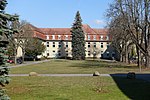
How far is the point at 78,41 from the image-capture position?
315ft

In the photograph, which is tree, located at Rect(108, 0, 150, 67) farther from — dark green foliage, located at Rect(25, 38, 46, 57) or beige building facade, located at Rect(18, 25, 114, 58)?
beige building facade, located at Rect(18, 25, 114, 58)

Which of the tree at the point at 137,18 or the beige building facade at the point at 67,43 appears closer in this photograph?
the tree at the point at 137,18

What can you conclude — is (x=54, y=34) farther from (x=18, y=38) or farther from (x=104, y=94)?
(x=104, y=94)

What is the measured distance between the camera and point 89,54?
117750 millimetres

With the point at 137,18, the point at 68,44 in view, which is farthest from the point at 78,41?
the point at 137,18

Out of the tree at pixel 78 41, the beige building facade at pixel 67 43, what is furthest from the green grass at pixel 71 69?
the beige building facade at pixel 67 43

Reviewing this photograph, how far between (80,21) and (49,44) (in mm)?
27089

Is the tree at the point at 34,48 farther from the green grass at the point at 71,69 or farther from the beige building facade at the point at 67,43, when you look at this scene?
the beige building facade at the point at 67,43

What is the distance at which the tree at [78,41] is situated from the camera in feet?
312

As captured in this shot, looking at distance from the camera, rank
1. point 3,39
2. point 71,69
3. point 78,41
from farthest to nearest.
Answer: point 78,41 < point 71,69 < point 3,39

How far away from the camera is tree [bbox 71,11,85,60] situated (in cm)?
9506

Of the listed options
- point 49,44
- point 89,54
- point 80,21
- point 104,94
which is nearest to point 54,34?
point 49,44

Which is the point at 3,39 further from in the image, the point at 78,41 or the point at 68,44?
the point at 68,44

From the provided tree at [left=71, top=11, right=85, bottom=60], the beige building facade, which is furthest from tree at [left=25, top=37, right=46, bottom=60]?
the beige building facade
